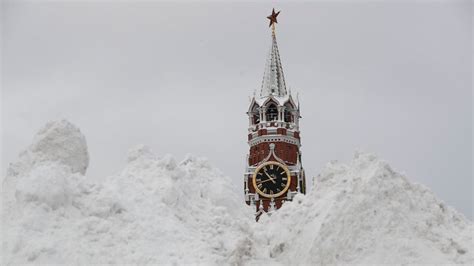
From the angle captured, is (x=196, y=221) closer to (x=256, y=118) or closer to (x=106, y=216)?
(x=106, y=216)

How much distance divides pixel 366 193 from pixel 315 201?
2326mm

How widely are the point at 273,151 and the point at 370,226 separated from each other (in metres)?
39.6

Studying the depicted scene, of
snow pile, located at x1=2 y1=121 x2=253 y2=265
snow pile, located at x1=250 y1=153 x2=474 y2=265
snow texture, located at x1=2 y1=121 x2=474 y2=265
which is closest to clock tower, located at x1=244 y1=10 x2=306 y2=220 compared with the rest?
snow pile, located at x1=2 y1=121 x2=253 y2=265

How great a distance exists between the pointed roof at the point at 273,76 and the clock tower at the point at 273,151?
0.30 ft

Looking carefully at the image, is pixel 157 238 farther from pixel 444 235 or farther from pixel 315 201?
pixel 444 235

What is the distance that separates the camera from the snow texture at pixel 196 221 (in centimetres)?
2478

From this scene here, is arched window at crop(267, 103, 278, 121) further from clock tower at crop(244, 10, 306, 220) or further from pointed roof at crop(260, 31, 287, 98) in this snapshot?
pointed roof at crop(260, 31, 287, 98)

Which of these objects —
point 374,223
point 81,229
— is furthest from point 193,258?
point 374,223

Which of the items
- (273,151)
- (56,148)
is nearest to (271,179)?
(273,151)

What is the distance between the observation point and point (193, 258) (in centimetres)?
2567

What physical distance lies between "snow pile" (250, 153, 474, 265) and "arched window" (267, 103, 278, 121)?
128 feet

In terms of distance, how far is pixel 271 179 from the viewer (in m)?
64.4

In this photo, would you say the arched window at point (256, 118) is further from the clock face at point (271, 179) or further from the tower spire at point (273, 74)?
the clock face at point (271, 179)

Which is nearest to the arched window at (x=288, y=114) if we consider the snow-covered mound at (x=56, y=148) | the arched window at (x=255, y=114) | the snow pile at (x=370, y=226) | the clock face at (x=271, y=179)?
the arched window at (x=255, y=114)
